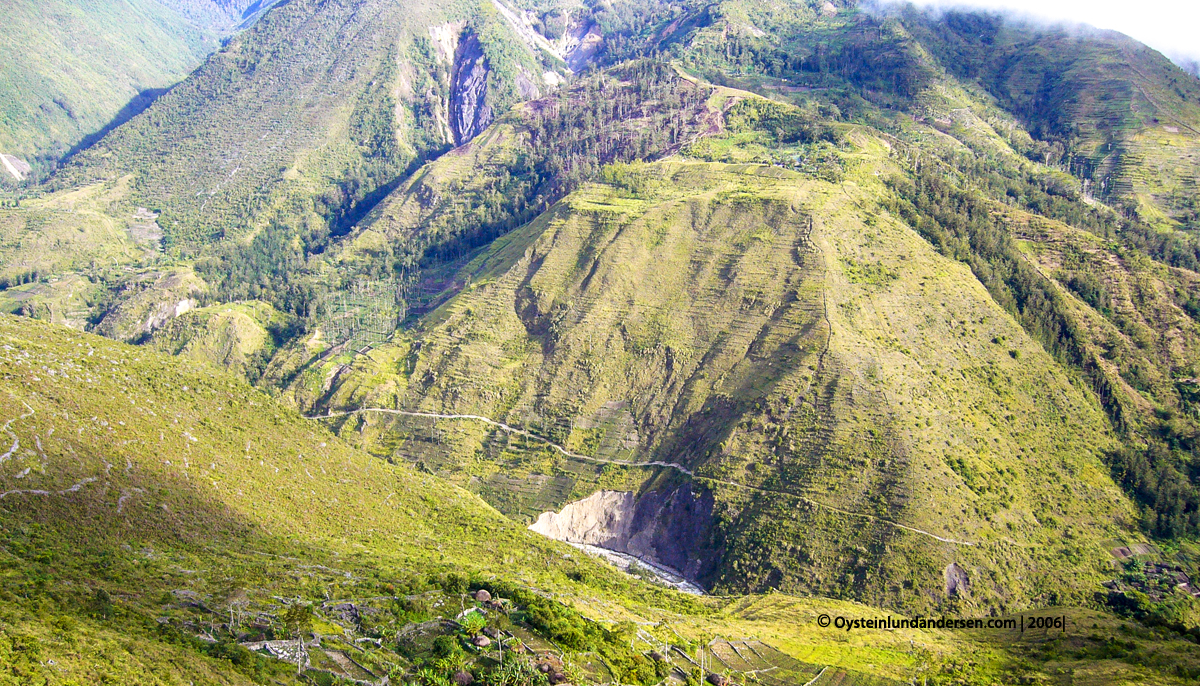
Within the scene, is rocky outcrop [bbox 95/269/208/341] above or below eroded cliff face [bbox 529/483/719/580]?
below

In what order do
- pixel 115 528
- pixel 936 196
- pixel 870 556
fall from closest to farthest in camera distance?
pixel 115 528 → pixel 870 556 → pixel 936 196

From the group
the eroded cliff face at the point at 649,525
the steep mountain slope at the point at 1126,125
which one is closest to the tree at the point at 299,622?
the eroded cliff face at the point at 649,525

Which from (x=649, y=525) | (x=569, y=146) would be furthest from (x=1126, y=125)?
(x=649, y=525)

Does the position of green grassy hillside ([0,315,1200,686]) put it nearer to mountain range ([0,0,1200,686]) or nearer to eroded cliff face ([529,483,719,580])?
mountain range ([0,0,1200,686])

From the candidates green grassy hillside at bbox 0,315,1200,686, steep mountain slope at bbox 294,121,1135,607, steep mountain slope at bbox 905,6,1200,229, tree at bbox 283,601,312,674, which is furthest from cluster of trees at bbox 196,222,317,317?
steep mountain slope at bbox 905,6,1200,229

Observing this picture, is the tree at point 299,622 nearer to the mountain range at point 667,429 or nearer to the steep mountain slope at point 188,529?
the mountain range at point 667,429

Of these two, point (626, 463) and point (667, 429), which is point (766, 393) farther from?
point (626, 463)

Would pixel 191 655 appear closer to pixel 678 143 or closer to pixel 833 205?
pixel 833 205

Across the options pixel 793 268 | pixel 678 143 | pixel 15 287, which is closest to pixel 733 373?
pixel 793 268

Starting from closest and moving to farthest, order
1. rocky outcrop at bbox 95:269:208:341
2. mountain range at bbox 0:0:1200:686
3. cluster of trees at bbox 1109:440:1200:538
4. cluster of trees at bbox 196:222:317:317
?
mountain range at bbox 0:0:1200:686, cluster of trees at bbox 1109:440:1200:538, rocky outcrop at bbox 95:269:208:341, cluster of trees at bbox 196:222:317:317
